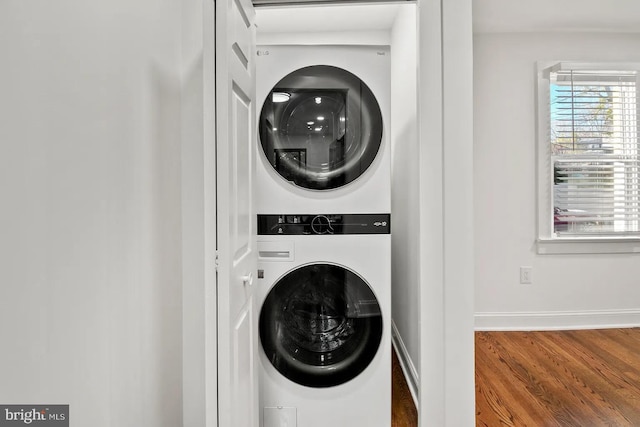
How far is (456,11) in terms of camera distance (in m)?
1.48

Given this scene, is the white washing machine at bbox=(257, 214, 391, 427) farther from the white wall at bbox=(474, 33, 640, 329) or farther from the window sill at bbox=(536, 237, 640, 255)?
the window sill at bbox=(536, 237, 640, 255)

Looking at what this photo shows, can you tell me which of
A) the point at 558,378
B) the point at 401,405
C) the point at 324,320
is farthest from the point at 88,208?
the point at 558,378

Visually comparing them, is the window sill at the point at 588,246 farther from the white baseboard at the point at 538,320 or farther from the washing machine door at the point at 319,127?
the washing machine door at the point at 319,127

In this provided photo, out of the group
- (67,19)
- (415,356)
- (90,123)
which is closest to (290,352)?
(415,356)

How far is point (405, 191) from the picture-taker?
230 centimetres

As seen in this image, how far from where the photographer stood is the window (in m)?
2.89

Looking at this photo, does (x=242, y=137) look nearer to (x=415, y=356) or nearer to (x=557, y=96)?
(x=415, y=356)

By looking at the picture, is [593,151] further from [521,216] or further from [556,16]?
[556,16]

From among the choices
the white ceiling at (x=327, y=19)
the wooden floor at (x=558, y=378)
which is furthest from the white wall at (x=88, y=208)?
the wooden floor at (x=558, y=378)

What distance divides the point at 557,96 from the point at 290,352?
2.90 metres

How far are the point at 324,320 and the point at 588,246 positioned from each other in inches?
100

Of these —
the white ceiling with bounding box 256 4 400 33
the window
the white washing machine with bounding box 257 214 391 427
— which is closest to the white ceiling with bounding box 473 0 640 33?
the window

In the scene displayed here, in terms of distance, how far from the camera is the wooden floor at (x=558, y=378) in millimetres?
1823

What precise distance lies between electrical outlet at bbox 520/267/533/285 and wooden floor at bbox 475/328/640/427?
1.36 ft
